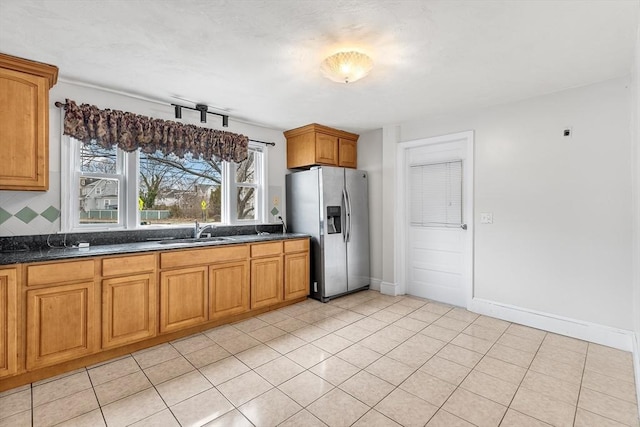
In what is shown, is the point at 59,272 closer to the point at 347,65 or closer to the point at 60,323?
the point at 60,323

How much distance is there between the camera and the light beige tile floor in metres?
1.82

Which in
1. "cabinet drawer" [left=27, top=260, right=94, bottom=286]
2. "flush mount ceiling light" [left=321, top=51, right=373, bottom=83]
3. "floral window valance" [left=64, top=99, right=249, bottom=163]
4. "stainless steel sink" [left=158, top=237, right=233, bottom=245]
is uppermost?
"flush mount ceiling light" [left=321, top=51, right=373, bottom=83]

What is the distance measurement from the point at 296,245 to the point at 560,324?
115 inches

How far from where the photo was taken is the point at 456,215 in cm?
384

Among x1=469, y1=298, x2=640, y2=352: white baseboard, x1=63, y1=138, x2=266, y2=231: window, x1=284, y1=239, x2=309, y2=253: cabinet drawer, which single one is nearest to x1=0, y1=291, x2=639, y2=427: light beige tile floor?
x1=469, y1=298, x2=640, y2=352: white baseboard

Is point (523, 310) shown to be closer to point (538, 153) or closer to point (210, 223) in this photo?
point (538, 153)

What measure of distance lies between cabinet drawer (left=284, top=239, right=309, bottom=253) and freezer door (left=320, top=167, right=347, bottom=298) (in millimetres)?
229

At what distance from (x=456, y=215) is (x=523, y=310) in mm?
1261

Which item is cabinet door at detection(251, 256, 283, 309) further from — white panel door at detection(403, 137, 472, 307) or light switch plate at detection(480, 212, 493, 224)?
light switch plate at detection(480, 212, 493, 224)

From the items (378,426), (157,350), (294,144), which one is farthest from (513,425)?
(294,144)

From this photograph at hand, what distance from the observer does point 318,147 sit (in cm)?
423

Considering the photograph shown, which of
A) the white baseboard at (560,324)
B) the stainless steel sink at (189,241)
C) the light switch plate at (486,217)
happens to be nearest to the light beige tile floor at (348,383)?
the white baseboard at (560,324)

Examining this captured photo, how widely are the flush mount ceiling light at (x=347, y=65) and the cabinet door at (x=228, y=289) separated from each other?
2.17 m

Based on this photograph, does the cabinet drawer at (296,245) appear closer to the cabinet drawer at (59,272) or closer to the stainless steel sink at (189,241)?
the stainless steel sink at (189,241)
